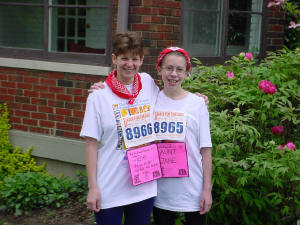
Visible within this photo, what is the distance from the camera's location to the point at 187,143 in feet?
8.62

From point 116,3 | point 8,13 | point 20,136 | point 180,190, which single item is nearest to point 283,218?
point 180,190

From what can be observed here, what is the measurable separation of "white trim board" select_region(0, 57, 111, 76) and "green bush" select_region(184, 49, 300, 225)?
3.99 feet

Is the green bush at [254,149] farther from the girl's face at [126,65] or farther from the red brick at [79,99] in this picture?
the red brick at [79,99]

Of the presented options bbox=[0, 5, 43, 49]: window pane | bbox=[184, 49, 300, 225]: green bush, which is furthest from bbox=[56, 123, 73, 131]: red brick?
bbox=[184, 49, 300, 225]: green bush

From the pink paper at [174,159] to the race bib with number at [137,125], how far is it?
9 centimetres

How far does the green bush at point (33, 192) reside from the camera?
452 centimetres

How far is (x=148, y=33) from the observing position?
4754 mm

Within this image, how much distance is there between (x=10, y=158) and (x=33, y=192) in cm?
95

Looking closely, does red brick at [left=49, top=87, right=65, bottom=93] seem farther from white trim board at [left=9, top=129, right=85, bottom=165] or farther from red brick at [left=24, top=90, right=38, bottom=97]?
white trim board at [left=9, top=129, right=85, bottom=165]

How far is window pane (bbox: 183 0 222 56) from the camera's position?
541 centimetres

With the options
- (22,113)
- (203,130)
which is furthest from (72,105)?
(203,130)

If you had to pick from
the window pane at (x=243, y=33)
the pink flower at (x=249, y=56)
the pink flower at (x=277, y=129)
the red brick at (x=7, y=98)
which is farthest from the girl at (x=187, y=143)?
the window pane at (x=243, y=33)

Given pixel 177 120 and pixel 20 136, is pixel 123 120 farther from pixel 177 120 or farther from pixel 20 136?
pixel 20 136

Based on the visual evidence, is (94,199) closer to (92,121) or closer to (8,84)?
(92,121)
